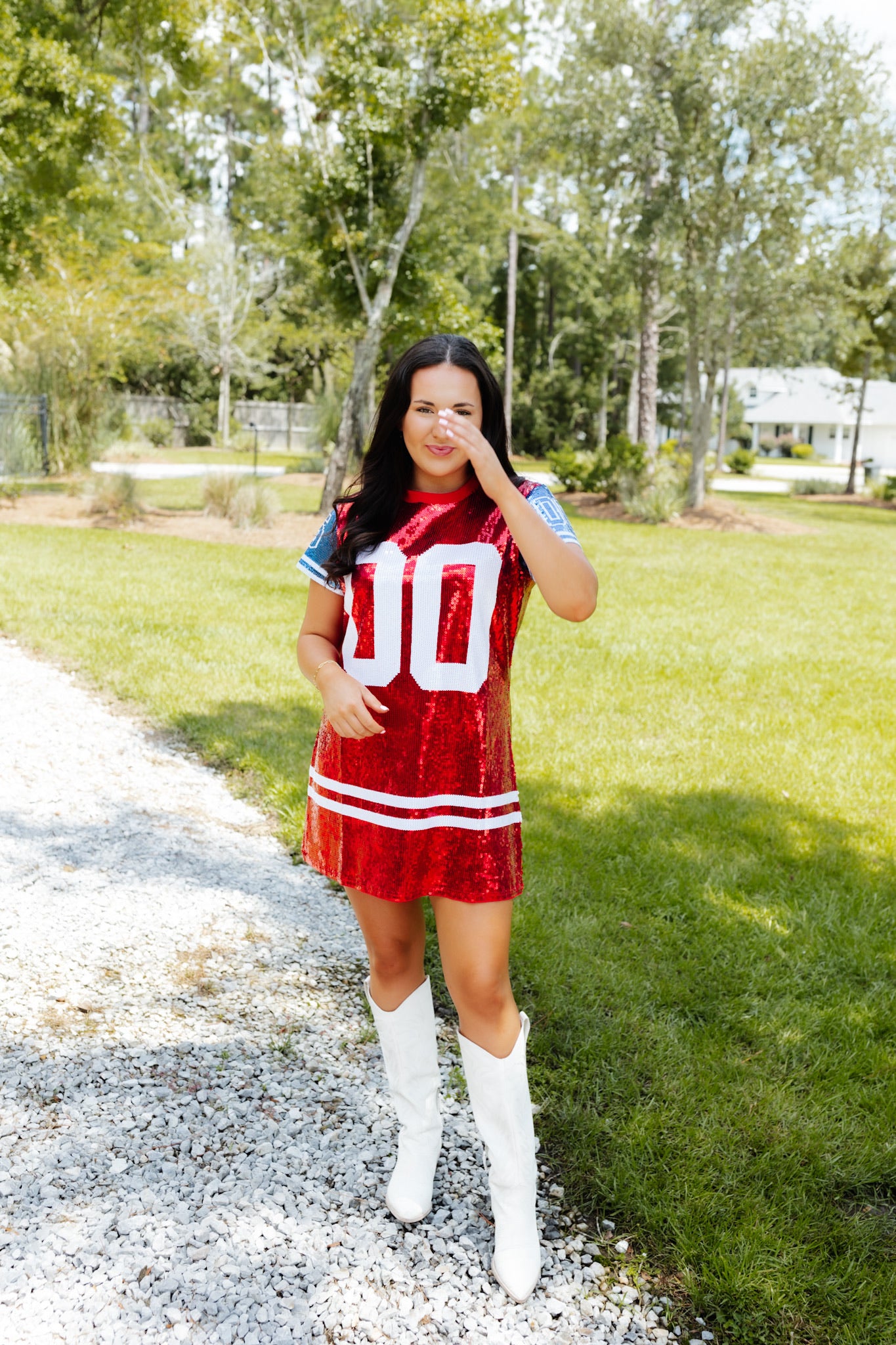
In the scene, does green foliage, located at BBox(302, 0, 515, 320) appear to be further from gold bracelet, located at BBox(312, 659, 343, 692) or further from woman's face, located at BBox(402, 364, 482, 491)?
gold bracelet, located at BBox(312, 659, 343, 692)

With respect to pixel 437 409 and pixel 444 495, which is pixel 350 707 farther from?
pixel 437 409

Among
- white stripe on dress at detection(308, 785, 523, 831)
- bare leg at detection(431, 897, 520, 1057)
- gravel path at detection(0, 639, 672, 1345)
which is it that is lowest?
gravel path at detection(0, 639, 672, 1345)

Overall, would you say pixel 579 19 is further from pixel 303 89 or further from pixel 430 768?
pixel 430 768

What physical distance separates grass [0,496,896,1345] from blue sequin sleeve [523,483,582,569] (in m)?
1.56

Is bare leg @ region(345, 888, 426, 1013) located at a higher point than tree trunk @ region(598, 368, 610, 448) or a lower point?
lower

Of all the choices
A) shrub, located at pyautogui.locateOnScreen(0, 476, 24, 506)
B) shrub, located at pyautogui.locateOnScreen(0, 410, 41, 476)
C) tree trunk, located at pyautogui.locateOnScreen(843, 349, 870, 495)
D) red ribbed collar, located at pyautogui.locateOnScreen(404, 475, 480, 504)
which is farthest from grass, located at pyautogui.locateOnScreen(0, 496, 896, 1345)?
tree trunk, located at pyautogui.locateOnScreen(843, 349, 870, 495)

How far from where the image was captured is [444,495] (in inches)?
81.0

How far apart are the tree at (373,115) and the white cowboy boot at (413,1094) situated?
527 inches

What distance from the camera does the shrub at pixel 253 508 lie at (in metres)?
14.5

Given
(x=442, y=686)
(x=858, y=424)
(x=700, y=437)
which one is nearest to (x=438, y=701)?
(x=442, y=686)

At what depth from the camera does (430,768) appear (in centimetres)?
199

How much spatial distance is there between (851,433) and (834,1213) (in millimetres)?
69985

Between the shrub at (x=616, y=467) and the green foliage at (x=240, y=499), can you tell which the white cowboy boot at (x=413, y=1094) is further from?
the shrub at (x=616, y=467)

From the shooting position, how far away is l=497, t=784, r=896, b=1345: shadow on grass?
2289 mm
